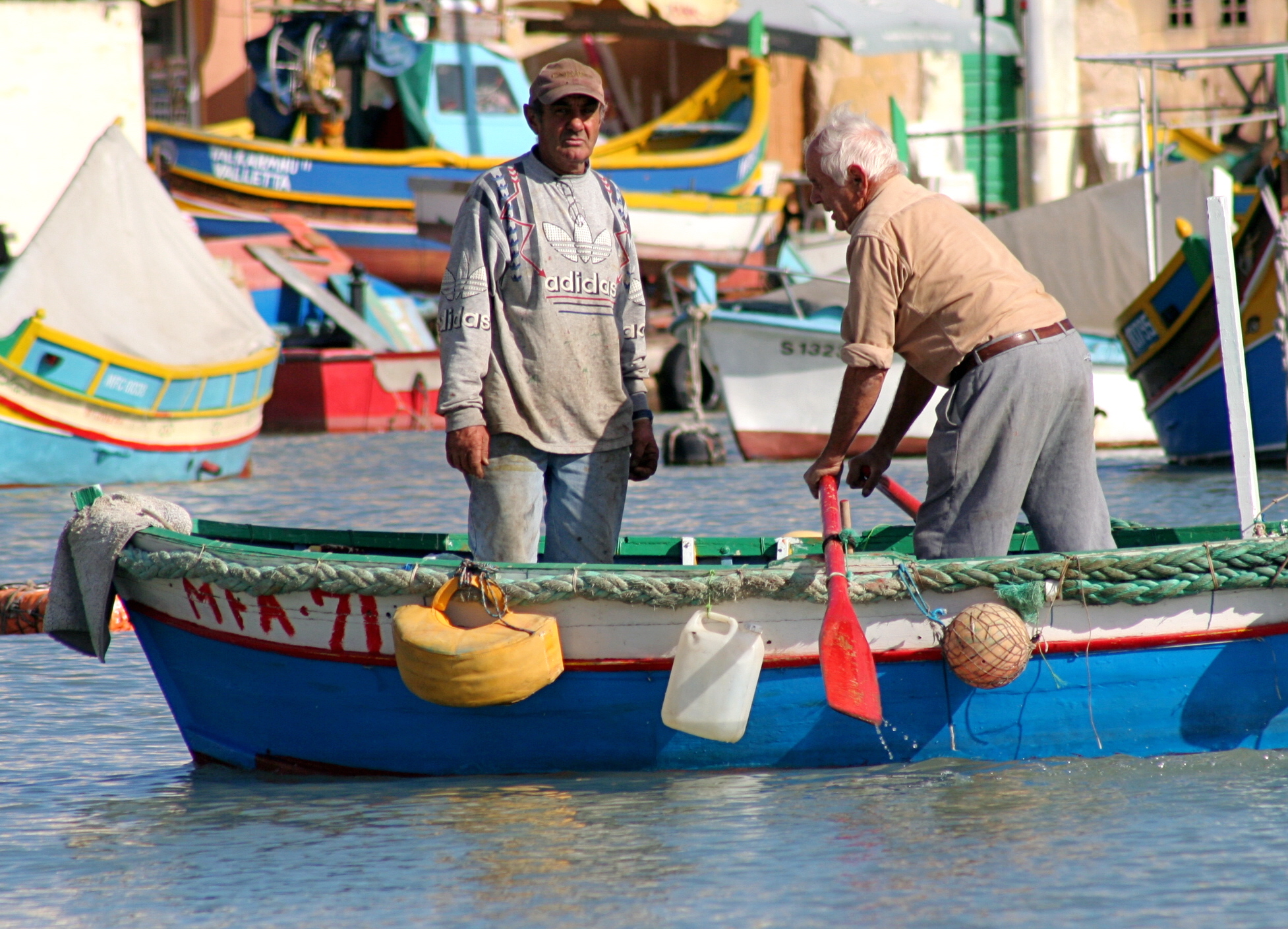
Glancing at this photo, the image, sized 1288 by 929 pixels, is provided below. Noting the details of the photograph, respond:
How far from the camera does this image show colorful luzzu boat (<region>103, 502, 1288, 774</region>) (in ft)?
14.7

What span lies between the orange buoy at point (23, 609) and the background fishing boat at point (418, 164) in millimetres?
15085

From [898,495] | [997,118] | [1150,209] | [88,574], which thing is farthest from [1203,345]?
[997,118]

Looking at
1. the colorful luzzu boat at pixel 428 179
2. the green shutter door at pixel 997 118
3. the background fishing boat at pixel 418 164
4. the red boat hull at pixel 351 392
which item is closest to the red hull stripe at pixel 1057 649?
the red boat hull at pixel 351 392

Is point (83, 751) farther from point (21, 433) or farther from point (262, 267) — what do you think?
point (262, 267)

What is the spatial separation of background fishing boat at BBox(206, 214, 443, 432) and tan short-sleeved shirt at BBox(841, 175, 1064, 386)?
44.9 ft

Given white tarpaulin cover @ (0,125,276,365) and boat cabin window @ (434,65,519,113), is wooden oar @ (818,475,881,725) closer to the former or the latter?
white tarpaulin cover @ (0,125,276,365)

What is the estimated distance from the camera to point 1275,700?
15.1 ft

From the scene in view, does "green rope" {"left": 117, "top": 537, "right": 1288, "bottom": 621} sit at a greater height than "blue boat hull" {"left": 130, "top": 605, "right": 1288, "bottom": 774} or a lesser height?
greater

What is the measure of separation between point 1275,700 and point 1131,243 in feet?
39.4

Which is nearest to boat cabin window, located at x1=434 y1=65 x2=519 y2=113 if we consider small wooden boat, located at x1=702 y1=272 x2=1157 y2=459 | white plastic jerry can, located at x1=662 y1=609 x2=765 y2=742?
small wooden boat, located at x1=702 y1=272 x2=1157 y2=459

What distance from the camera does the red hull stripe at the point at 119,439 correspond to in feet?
42.7

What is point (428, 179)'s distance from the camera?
20359 millimetres

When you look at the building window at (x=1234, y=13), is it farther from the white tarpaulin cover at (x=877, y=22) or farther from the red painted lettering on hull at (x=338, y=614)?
the red painted lettering on hull at (x=338, y=614)

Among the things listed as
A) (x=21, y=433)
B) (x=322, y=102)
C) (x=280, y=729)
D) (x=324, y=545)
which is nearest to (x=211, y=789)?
(x=280, y=729)
